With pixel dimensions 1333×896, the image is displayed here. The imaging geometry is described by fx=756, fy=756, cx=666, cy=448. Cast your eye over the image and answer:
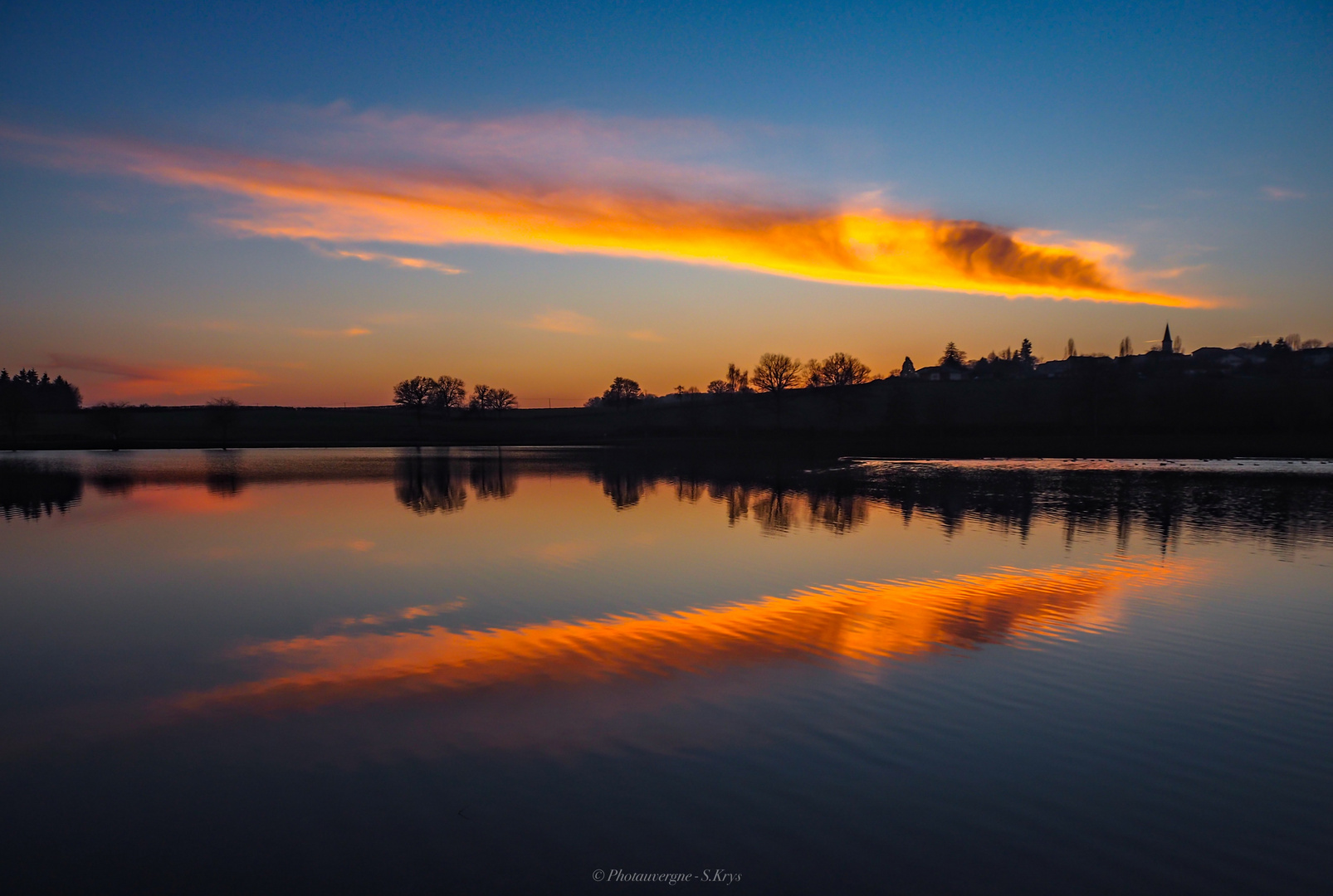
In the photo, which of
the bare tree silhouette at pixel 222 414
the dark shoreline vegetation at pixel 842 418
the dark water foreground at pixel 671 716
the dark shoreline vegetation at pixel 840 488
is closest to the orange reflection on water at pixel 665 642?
the dark water foreground at pixel 671 716

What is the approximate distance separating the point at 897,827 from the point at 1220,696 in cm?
639

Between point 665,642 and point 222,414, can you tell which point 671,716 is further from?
point 222,414

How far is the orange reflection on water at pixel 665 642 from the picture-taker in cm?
1101

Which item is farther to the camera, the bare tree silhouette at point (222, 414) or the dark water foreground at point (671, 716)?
the bare tree silhouette at point (222, 414)

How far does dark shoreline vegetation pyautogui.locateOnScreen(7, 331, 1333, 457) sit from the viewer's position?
336 ft

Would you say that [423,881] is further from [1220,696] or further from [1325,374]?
[1325,374]

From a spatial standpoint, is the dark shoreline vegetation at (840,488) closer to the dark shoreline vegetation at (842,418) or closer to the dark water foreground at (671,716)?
the dark water foreground at (671,716)

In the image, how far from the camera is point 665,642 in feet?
42.4

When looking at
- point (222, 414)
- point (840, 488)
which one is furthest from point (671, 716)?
point (222, 414)

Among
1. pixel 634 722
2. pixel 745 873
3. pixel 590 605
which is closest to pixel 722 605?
pixel 590 605

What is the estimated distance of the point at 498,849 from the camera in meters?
6.61

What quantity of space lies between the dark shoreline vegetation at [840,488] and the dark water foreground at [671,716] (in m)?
5.18

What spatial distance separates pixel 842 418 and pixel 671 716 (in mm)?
140990

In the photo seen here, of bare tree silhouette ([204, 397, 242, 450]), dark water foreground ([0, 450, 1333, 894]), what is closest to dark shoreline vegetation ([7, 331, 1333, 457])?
bare tree silhouette ([204, 397, 242, 450])
